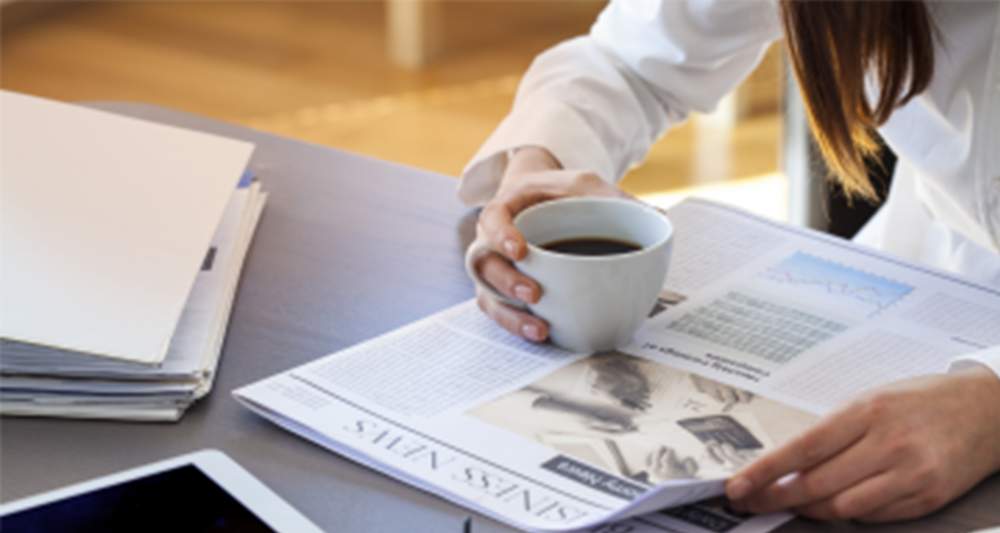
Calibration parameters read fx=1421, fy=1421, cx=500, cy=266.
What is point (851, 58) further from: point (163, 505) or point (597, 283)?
point (163, 505)

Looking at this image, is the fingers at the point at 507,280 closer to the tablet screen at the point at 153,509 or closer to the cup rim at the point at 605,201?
the cup rim at the point at 605,201

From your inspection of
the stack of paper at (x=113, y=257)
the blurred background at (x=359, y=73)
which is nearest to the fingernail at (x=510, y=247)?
the stack of paper at (x=113, y=257)

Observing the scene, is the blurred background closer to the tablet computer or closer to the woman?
the woman

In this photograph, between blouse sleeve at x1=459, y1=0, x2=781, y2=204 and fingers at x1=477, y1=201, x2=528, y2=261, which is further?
blouse sleeve at x1=459, y1=0, x2=781, y2=204

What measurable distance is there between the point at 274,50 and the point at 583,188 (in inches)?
99.9

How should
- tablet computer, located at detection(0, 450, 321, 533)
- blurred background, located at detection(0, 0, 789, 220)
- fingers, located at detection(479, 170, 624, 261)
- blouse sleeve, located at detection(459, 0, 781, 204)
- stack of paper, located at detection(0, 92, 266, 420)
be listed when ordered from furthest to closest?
blurred background, located at detection(0, 0, 789, 220) < blouse sleeve, located at detection(459, 0, 781, 204) < fingers, located at detection(479, 170, 624, 261) < stack of paper, located at detection(0, 92, 266, 420) < tablet computer, located at detection(0, 450, 321, 533)

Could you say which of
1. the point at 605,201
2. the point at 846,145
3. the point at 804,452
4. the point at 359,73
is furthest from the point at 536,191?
the point at 359,73

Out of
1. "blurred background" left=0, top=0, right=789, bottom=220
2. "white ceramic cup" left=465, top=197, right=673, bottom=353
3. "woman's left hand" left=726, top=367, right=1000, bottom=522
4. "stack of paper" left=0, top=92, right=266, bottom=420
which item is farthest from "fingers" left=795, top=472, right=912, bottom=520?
"blurred background" left=0, top=0, right=789, bottom=220

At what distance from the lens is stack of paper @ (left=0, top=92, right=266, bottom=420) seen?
0.69 meters

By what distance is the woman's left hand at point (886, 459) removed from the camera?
61cm

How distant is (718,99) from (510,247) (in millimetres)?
400

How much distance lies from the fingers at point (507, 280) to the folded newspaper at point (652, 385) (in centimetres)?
3

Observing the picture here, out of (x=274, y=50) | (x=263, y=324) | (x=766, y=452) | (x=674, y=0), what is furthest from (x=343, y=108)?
(x=766, y=452)

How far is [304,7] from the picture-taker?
3609mm
